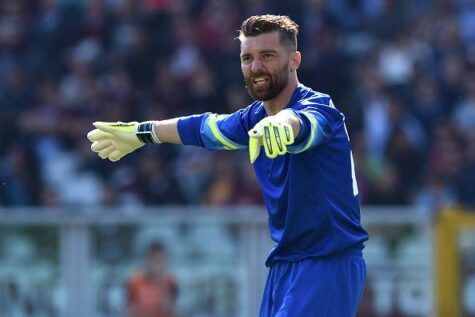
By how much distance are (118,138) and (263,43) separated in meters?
1.16

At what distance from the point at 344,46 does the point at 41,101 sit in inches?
144

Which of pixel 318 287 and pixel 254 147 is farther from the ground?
pixel 254 147

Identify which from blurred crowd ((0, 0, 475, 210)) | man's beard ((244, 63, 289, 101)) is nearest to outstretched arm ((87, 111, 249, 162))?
man's beard ((244, 63, 289, 101))

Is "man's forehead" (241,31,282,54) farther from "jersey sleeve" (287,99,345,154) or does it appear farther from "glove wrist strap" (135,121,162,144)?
"glove wrist strap" (135,121,162,144)

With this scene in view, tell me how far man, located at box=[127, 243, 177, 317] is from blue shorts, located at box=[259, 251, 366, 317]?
4.99 metres

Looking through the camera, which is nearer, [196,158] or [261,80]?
[261,80]

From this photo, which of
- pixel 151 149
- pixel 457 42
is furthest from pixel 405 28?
pixel 151 149

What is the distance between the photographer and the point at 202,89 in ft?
47.4

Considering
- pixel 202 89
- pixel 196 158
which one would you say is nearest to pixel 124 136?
pixel 196 158

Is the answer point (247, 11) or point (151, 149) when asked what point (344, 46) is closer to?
point (247, 11)

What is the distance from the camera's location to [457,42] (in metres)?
15.0

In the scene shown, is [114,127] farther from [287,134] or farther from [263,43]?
[287,134]

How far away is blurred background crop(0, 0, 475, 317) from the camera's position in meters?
11.2

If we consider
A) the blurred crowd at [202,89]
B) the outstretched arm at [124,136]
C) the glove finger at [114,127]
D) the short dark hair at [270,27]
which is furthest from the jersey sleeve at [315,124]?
the blurred crowd at [202,89]
